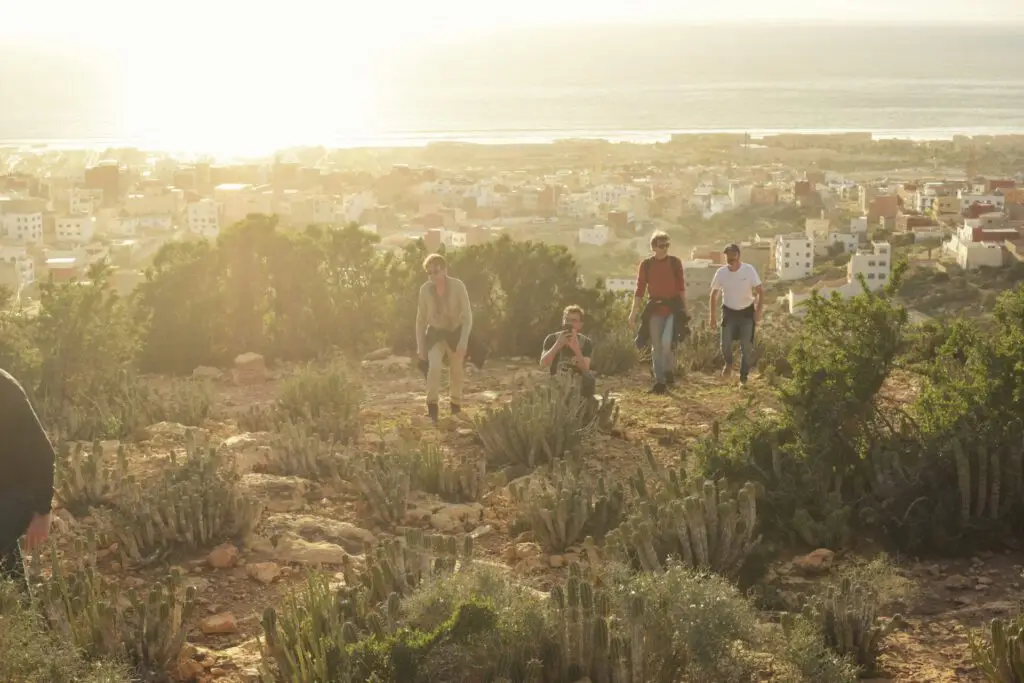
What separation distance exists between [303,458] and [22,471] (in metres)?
2.65

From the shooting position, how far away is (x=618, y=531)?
4.16 m

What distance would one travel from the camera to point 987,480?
466 cm

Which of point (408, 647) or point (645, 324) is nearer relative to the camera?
point (408, 647)

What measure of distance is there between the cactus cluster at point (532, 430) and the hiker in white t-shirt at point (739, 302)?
203cm

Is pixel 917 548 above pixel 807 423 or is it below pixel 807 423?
below

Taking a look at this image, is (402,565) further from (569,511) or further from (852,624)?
(852,624)

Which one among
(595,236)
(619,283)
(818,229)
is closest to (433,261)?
(619,283)

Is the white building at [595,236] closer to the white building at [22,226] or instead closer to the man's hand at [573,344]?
the white building at [22,226]

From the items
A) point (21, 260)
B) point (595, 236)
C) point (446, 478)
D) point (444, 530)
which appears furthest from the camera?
point (595, 236)

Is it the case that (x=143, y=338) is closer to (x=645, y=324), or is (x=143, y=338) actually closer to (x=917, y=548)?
(x=645, y=324)

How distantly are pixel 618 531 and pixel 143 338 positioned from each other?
268 inches

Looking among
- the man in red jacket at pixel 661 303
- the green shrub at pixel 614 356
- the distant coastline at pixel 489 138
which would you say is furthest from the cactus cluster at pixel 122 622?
the distant coastline at pixel 489 138

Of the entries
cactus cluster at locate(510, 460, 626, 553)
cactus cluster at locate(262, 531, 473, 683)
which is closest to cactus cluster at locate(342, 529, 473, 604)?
cactus cluster at locate(262, 531, 473, 683)

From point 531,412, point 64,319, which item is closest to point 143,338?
point 64,319
